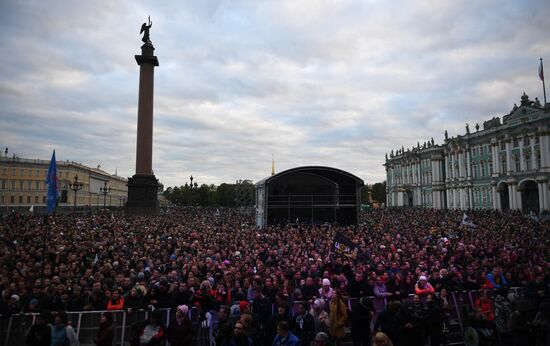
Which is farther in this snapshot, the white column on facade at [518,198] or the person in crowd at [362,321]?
the white column on facade at [518,198]

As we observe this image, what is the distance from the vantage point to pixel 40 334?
6445 mm

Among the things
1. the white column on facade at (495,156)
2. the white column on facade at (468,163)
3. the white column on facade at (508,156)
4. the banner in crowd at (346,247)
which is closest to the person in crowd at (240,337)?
the banner in crowd at (346,247)

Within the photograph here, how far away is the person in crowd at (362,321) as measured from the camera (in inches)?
295

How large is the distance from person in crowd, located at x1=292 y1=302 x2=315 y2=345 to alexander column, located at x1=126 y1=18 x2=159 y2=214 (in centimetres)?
3736

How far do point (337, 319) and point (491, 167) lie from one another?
212 ft

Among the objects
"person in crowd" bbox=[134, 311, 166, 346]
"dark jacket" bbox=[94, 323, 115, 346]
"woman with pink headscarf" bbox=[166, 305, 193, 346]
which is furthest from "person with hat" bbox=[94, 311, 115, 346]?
"woman with pink headscarf" bbox=[166, 305, 193, 346]

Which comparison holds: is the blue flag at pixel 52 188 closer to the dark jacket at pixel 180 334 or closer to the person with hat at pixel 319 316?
the dark jacket at pixel 180 334

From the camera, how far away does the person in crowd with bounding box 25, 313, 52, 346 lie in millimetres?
6422

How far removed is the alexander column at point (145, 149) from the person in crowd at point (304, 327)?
37.4m

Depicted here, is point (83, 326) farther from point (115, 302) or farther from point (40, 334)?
point (40, 334)

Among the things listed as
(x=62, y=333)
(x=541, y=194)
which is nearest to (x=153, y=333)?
(x=62, y=333)

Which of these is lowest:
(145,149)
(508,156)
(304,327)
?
(304,327)

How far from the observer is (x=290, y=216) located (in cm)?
3794

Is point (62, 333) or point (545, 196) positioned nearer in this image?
point (62, 333)
